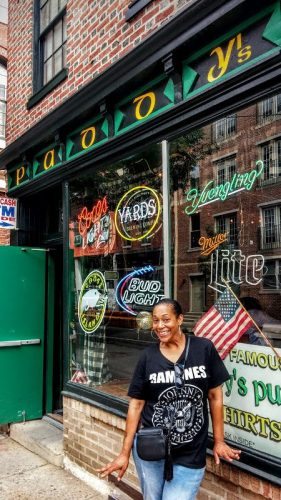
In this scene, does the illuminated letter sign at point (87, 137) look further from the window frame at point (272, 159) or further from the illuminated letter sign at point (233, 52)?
the window frame at point (272, 159)

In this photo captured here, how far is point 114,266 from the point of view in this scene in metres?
4.61

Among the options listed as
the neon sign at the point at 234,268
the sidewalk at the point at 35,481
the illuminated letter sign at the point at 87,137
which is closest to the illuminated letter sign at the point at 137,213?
the illuminated letter sign at the point at 87,137

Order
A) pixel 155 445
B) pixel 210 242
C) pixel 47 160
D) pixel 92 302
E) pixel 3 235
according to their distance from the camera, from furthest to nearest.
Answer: pixel 3 235 → pixel 47 160 → pixel 92 302 → pixel 210 242 → pixel 155 445

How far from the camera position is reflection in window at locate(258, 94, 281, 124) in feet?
10.0

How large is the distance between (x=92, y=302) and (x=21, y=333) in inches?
61.4

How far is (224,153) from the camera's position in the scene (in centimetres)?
347

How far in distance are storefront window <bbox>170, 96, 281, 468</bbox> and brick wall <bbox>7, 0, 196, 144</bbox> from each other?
117 cm

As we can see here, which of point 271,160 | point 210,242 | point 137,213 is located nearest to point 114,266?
point 137,213

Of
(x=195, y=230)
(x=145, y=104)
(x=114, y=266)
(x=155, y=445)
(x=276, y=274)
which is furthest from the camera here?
(x=114, y=266)

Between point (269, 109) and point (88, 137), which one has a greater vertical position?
point (88, 137)

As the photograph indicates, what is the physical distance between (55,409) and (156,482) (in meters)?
4.00

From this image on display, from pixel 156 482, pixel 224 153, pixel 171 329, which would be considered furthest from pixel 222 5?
pixel 156 482

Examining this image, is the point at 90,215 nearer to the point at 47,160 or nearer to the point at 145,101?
the point at 47,160

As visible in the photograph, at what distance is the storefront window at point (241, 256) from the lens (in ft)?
9.86
